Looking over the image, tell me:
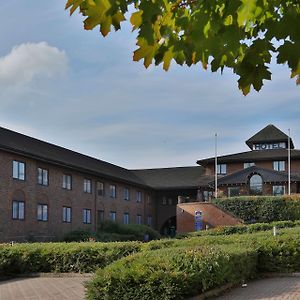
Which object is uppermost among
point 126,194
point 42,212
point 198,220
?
point 126,194

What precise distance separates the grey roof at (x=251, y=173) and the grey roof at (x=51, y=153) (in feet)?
33.7

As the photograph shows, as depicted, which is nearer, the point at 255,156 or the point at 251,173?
the point at 251,173

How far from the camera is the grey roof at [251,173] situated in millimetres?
55031

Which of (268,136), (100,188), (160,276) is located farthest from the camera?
(268,136)

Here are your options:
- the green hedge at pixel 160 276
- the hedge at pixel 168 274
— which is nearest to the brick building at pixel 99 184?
the hedge at pixel 168 274

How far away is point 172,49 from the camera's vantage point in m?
3.60

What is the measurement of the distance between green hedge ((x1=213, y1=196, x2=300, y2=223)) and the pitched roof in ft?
51.3

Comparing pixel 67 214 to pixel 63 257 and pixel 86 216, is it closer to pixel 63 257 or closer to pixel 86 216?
pixel 86 216

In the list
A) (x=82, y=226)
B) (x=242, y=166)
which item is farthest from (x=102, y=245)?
(x=242, y=166)

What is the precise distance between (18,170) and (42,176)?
322 centimetres

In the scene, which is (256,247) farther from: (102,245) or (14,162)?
(14,162)

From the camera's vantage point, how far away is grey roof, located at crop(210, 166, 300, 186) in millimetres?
55031

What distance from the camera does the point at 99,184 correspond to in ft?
161

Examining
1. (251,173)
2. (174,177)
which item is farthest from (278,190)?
(174,177)
